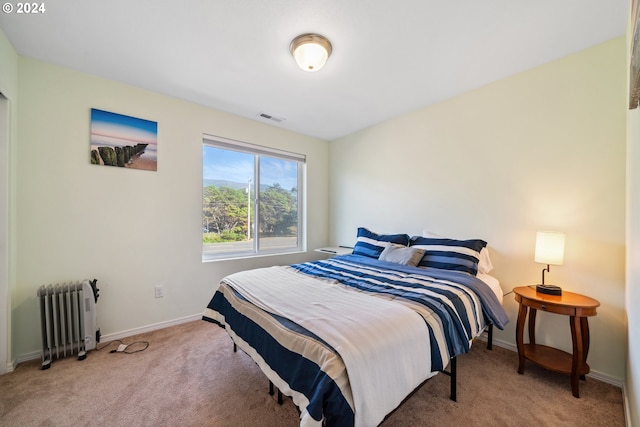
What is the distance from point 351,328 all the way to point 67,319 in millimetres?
2547

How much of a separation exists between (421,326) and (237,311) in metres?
1.21

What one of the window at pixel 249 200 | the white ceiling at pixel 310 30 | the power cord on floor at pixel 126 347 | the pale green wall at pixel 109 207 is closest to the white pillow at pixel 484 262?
the white ceiling at pixel 310 30

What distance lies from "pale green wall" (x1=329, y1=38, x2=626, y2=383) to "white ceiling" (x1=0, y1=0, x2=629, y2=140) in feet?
0.83

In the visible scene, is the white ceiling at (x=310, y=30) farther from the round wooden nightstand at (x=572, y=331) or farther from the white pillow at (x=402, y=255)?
the round wooden nightstand at (x=572, y=331)

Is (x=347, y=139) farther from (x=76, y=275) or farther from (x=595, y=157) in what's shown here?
(x=76, y=275)

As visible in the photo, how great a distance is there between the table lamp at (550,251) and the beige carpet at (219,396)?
666 millimetres

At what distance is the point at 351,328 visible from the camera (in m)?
1.20

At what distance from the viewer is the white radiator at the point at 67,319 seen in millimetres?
2043

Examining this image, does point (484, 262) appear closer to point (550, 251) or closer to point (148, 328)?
point (550, 251)

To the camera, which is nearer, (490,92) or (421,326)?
(421,326)

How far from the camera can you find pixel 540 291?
6.40 ft

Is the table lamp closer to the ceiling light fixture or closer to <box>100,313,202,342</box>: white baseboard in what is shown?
the ceiling light fixture

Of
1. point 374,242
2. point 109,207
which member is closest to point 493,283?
point 374,242

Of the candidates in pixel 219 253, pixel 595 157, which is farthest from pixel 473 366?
pixel 219 253
